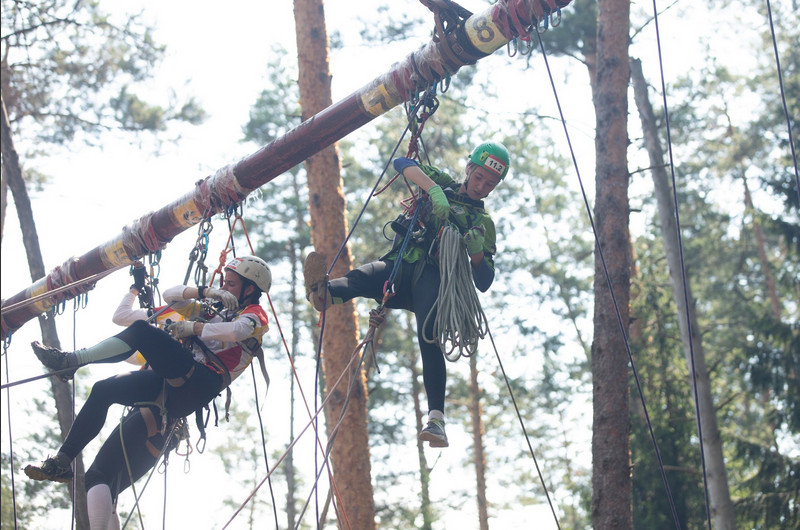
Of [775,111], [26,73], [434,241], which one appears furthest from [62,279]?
[775,111]

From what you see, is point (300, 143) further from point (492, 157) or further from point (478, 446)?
point (478, 446)

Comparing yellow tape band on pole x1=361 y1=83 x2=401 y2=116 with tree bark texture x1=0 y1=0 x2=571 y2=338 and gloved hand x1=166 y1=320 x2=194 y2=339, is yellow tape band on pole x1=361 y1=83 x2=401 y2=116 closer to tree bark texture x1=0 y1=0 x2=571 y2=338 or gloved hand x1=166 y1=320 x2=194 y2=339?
tree bark texture x1=0 y1=0 x2=571 y2=338

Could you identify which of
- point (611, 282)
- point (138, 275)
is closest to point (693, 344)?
point (611, 282)

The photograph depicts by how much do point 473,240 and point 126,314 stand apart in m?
1.92

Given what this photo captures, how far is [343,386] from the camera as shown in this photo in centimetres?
711

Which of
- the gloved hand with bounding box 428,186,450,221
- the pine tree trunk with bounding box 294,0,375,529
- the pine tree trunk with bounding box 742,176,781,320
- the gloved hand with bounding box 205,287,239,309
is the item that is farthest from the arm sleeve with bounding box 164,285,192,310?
the pine tree trunk with bounding box 742,176,781,320

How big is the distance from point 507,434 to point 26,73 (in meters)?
11.9

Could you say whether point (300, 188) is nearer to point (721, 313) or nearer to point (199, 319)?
point (721, 313)

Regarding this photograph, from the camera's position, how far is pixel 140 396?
4.26 m

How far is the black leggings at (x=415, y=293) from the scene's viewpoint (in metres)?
4.03

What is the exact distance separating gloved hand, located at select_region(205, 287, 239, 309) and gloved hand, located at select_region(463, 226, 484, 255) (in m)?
1.16

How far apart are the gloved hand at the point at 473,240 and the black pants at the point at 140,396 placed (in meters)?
1.43

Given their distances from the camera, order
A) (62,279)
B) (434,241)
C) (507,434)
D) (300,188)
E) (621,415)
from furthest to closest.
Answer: (507,434)
(300,188)
(621,415)
(62,279)
(434,241)

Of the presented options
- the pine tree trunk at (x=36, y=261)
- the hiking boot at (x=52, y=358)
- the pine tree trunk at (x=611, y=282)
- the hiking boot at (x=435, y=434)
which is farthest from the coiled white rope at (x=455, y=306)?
the pine tree trunk at (x=36, y=261)
